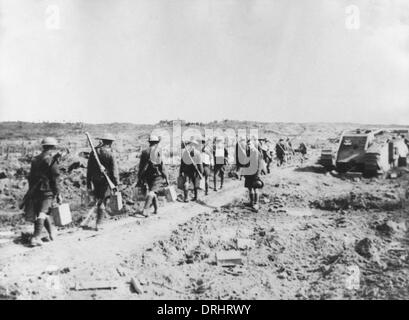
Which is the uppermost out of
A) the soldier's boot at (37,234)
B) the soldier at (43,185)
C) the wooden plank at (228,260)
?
the soldier at (43,185)

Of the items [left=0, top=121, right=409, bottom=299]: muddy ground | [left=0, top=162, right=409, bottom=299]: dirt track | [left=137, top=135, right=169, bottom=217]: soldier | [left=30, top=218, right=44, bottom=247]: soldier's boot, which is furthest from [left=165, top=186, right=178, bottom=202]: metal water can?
[left=30, top=218, right=44, bottom=247]: soldier's boot

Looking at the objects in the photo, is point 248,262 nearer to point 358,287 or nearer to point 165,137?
point 358,287

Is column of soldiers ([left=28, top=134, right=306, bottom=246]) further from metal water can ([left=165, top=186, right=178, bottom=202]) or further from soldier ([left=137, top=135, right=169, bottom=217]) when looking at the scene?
metal water can ([left=165, top=186, right=178, bottom=202])

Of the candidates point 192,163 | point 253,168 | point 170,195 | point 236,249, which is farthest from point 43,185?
point 253,168

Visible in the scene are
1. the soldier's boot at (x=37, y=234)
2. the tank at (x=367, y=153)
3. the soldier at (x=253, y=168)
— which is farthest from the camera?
the tank at (x=367, y=153)

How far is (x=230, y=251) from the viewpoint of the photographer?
293 inches

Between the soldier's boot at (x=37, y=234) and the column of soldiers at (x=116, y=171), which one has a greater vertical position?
the column of soldiers at (x=116, y=171)

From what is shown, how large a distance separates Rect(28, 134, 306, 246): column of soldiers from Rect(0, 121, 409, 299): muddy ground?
0.49m

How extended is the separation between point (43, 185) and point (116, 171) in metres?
1.50

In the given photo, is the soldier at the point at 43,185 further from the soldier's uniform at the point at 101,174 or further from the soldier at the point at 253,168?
the soldier at the point at 253,168

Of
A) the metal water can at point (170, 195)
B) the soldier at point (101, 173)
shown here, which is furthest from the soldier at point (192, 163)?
the soldier at point (101, 173)

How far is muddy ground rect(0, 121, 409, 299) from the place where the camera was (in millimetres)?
6055

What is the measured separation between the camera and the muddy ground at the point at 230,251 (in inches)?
238

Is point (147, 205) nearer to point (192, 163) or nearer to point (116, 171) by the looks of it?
point (116, 171)
